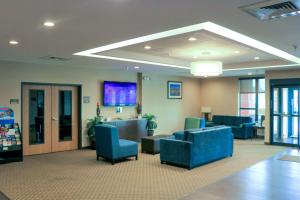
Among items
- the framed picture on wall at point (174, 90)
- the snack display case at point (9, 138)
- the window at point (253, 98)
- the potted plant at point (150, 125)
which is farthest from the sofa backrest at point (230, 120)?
the snack display case at point (9, 138)

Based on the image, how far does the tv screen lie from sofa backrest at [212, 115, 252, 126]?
12.7 ft

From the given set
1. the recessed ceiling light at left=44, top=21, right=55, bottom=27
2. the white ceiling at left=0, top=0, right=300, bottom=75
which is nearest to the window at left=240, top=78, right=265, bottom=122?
the white ceiling at left=0, top=0, right=300, bottom=75

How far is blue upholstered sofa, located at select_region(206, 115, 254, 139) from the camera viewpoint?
9.98 metres

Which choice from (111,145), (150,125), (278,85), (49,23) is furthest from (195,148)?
(278,85)

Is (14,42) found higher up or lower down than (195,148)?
higher up

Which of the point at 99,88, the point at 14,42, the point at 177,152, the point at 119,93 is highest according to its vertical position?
the point at 14,42

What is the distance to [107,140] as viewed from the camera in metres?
6.22

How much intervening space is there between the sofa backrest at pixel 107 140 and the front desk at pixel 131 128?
1773 mm

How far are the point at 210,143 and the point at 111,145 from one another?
2274mm

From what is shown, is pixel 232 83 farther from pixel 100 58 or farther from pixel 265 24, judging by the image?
pixel 265 24

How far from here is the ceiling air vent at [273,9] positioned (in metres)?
2.75

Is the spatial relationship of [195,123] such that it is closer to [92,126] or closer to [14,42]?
[92,126]

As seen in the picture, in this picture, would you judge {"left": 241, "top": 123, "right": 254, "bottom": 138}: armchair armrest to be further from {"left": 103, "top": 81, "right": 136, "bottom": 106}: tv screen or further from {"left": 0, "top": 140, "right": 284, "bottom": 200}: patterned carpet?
{"left": 103, "top": 81, "right": 136, "bottom": 106}: tv screen

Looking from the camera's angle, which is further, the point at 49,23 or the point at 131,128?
the point at 131,128
